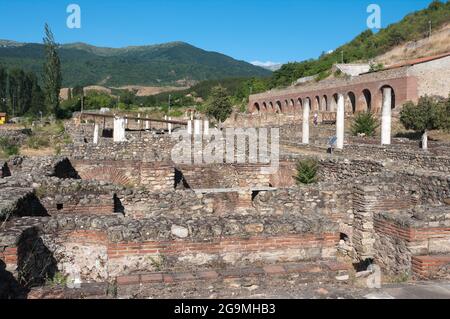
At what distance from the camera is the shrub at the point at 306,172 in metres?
12.1

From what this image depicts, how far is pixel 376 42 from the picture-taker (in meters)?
79.9

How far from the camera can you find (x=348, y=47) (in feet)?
289

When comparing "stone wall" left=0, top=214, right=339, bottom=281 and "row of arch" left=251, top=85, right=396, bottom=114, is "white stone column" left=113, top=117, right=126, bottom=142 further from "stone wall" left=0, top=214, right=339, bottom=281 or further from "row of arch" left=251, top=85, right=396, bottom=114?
"row of arch" left=251, top=85, right=396, bottom=114

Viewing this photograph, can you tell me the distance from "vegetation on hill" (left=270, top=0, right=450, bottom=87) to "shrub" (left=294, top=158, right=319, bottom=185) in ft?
206

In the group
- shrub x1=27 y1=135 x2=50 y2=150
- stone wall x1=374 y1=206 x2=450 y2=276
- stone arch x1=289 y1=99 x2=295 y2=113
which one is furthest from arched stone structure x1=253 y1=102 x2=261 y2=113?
stone wall x1=374 y1=206 x2=450 y2=276

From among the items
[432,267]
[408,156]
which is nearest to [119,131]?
[408,156]

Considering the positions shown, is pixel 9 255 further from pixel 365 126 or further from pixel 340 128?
pixel 365 126

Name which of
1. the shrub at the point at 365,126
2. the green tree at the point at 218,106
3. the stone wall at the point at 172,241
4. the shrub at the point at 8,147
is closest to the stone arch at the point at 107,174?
the stone wall at the point at 172,241

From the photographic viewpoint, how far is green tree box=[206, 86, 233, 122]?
55.9 meters

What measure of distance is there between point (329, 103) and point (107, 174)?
47328mm

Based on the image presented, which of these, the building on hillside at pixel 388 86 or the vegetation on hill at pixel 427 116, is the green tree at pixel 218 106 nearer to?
the building on hillside at pixel 388 86

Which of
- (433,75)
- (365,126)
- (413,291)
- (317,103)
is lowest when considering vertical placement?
(413,291)
